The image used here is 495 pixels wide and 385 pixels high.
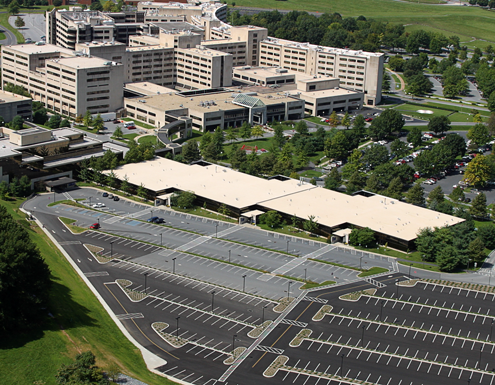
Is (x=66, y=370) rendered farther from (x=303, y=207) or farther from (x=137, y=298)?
(x=303, y=207)

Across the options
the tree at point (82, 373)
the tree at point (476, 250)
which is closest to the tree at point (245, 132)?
the tree at point (476, 250)

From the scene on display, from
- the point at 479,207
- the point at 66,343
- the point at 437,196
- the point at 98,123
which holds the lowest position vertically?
the point at 66,343

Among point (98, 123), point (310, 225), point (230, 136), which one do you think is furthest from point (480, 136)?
point (98, 123)

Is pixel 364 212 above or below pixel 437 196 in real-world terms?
below

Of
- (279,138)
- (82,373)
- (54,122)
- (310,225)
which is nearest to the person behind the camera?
(82,373)

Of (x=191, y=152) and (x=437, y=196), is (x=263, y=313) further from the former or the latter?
(x=191, y=152)

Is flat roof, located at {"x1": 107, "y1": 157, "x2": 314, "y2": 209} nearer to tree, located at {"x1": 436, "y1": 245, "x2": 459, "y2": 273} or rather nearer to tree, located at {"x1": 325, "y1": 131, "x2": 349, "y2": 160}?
tree, located at {"x1": 325, "y1": 131, "x2": 349, "y2": 160}

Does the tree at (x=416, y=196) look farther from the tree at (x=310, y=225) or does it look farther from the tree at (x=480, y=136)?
the tree at (x=480, y=136)

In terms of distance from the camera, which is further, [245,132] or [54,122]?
[245,132]
